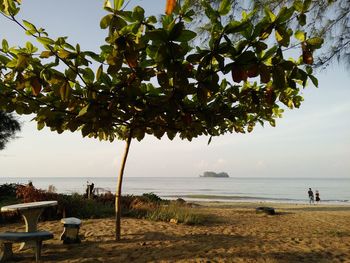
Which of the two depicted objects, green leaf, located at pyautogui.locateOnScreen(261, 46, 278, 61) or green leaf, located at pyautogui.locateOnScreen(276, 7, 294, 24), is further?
green leaf, located at pyautogui.locateOnScreen(261, 46, 278, 61)

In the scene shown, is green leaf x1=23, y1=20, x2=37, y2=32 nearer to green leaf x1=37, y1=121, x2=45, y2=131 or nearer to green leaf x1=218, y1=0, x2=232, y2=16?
green leaf x1=218, y1=0, x2=232, y2=16

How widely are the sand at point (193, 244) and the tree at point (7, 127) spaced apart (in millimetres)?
10461

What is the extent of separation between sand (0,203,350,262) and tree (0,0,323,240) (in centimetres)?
273

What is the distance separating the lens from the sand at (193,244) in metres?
6.73

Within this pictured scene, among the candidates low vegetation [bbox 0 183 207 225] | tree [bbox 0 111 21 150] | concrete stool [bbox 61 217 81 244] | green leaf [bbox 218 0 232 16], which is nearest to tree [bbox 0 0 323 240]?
green leaf [bbox 218 0 232 16]

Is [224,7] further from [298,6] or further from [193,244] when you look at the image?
[193,244]

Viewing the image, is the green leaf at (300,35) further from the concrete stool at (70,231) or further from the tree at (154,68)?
the concrete stool at (70,231)

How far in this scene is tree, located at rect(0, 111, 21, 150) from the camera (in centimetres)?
1981

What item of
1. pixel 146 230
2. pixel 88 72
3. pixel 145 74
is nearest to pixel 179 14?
pixel 145 74

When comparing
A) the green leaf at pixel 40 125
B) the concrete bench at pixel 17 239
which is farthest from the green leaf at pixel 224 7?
the concrete bench at pixel 17 239

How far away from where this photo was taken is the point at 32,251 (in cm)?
730

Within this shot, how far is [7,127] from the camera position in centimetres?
1994

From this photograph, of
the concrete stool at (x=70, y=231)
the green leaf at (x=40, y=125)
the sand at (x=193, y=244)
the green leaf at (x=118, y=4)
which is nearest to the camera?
the green leaf at (x=118, y=4)

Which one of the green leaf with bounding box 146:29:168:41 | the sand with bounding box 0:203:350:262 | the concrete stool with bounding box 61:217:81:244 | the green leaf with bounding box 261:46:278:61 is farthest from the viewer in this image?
the concrete stool with bounding box 61:217:81:244
